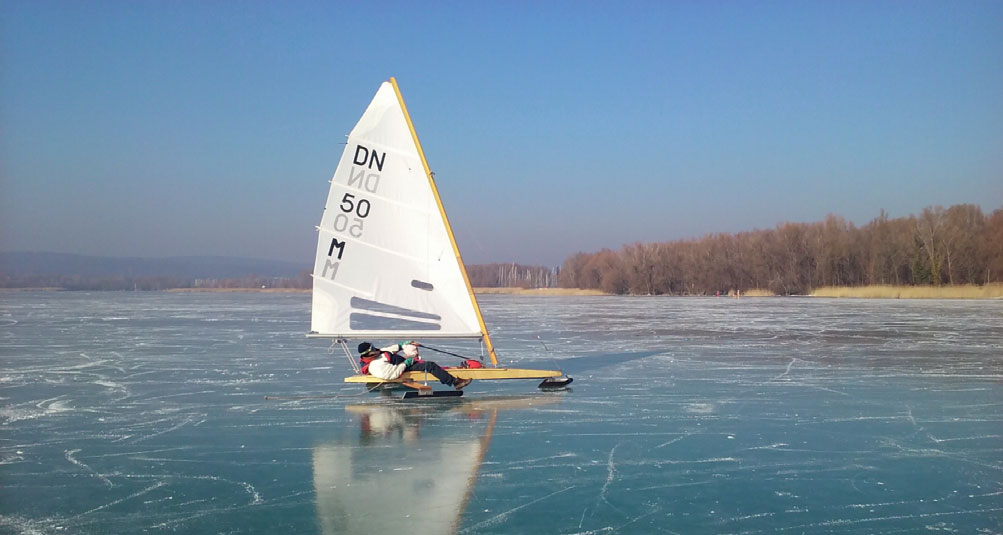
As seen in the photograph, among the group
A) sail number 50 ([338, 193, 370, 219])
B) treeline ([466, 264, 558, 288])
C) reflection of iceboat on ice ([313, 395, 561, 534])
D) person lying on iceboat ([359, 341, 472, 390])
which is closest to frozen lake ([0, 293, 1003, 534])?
reflection of iceboat on ice ([313, 395, 561, 534])

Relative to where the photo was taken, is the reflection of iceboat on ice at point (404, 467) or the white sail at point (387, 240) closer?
the reflection of iceboat on ice at point (404, 467)

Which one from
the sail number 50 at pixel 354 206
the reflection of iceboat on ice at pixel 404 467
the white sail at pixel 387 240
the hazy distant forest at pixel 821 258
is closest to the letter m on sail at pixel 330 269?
the white sail at pixel 387 240

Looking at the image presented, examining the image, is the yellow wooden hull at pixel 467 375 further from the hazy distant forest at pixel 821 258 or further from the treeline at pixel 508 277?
the treeline at pixel 508 277

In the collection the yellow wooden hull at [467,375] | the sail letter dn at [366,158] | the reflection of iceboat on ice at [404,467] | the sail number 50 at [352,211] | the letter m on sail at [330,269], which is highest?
the sail letter dn at [366,158]

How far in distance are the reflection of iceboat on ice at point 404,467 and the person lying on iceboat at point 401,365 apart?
50 centimetres

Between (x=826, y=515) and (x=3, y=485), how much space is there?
582cm

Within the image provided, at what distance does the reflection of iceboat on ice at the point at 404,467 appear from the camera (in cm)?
514

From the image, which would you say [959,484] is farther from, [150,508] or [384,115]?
[384,115]

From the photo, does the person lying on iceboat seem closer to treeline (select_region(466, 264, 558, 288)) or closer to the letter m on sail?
the letter m on sail

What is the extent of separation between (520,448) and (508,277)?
131m

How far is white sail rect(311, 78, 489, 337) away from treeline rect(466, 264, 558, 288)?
4716 inches

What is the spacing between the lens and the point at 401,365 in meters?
10.1

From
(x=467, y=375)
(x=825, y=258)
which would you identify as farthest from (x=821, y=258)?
(x=467, y=375)

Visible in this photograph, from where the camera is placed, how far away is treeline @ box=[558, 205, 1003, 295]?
180 ft
